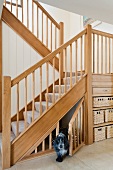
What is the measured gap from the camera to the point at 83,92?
2854mm

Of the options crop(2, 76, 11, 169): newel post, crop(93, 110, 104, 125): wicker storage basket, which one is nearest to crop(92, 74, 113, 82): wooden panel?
crop(93, 110, 104, 125): wicker storage basket

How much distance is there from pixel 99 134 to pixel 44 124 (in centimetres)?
125

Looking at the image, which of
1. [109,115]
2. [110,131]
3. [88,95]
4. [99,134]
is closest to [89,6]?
[88,95]

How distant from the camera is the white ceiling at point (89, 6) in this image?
6.21 ft

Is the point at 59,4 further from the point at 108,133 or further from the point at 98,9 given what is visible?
the point at 108,133

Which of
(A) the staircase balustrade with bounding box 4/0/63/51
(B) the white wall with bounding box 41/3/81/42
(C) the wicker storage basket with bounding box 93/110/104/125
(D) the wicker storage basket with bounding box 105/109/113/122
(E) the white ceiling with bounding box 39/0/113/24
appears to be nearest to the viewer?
(E) the white ceiling with bounding box 39/0/113/24

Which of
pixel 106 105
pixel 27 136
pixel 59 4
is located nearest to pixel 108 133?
pixel 106 105

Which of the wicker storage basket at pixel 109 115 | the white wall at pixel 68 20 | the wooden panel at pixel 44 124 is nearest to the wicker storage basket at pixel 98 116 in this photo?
the wicker storage basket at pixel 109 115

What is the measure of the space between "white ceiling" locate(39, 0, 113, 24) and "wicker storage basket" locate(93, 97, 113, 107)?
4.89ft

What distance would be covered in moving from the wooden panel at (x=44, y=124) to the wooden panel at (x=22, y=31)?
1333 millimetres

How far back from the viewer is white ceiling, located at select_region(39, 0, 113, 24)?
6.21 ft

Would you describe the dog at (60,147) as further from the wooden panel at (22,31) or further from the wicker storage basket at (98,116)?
the wooden panel at (22,31)

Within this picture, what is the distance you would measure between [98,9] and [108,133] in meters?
2.33

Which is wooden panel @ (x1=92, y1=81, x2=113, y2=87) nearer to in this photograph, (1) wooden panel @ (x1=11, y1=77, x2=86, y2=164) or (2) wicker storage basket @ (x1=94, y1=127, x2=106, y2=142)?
(1) wooden panel @ (x1=11, y1=77, x2=86, y2=164)
